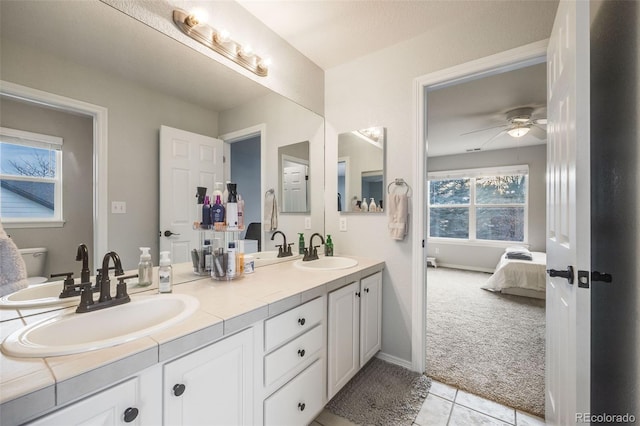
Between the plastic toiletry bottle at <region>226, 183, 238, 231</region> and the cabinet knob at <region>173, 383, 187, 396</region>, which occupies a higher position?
the plastic toiletry bottle at <region>226, 183, 238, 231</region>

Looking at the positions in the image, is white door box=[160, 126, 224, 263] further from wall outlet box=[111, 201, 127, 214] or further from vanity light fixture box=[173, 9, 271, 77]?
vanity light fixture box=[173, 9, 271, 77]

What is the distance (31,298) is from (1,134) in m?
0.60

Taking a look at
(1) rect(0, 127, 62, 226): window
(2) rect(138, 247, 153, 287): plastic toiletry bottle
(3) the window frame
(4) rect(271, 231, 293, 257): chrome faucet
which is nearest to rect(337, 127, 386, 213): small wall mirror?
(4) rect(271, 231, 293, 257): chrome faucet

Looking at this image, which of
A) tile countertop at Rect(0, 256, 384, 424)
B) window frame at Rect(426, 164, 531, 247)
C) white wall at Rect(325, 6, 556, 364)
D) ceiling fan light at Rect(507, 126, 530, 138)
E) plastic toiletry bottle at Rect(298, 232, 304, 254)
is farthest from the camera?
window frame at Rect(426, 164, 531, 247)

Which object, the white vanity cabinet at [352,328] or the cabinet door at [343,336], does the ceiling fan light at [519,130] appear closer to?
the white vanity cabinet at [352,328]

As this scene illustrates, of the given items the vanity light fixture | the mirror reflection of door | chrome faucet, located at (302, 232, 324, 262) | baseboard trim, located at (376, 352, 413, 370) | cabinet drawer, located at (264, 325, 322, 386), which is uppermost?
the vanity light fixture

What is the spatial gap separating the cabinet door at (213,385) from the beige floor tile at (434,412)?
3.43 ft

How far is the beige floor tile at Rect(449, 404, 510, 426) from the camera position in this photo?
1513mm

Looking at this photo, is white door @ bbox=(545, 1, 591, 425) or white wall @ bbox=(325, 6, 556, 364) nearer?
white door @ bbox=(545, 1, 591, 425)

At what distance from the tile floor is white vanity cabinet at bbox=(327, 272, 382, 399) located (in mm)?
169

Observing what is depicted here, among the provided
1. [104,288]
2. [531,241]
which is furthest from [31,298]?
[531,241]

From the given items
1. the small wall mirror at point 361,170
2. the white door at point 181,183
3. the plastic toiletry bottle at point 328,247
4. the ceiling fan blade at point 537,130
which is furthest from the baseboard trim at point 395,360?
the ceiling fan blade at point 537,130

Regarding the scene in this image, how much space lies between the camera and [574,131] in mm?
943

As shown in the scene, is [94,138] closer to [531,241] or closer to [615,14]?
[615,14]
